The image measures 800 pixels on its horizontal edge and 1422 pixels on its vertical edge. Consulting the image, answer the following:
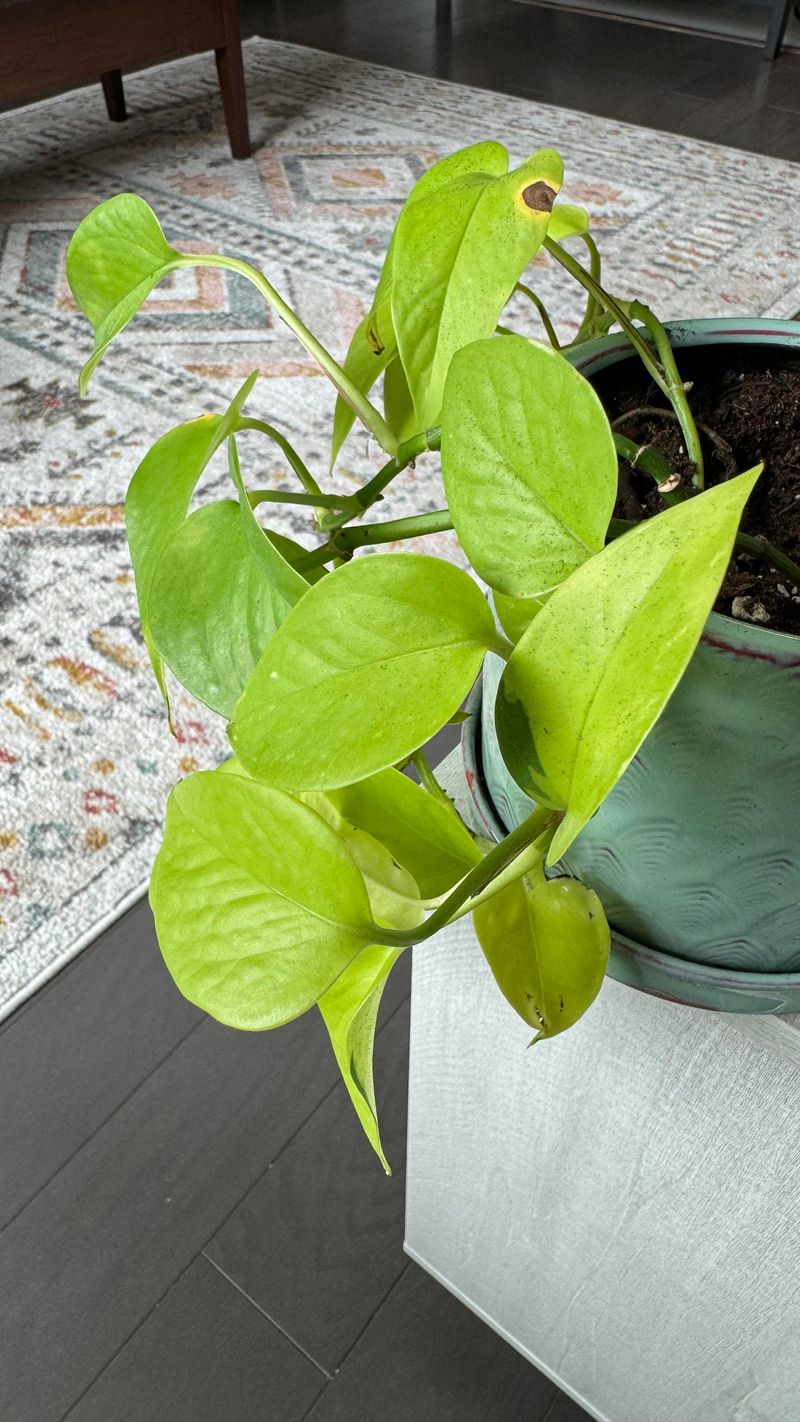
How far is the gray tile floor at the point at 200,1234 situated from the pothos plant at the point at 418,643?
0.59 metres

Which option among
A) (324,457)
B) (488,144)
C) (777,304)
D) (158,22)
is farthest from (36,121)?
(488,144)

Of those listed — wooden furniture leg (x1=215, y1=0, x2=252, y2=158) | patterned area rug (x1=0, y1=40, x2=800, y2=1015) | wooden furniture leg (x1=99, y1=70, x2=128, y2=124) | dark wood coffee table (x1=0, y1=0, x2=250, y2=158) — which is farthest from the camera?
wooden furniture leg (x1=99, y1=70, x2=128, y2=124)

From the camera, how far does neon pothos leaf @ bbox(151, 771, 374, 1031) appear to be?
0.76 ft

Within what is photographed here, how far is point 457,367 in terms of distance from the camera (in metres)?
0.23

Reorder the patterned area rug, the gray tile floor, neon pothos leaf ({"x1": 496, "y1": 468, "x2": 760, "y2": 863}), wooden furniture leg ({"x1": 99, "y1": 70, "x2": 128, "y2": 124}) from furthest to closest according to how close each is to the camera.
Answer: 1. wooden furniture leg ({"x1": 99, "y1": 70, "x2": 128, "y2": 124})
2. the patterned area rug
3. the gray tile floor
4. neon pothos leaf ({"x1": 496, "y1": 468, "x2": 760, "y2": 863})

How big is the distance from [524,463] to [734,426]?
15 centimetres

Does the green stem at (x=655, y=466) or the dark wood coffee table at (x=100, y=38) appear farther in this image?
the dark wood coffee table at (x=100, y=38)

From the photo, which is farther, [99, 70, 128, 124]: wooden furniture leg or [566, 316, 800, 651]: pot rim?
[99, 70, 128, 124]: wooden furniture leg

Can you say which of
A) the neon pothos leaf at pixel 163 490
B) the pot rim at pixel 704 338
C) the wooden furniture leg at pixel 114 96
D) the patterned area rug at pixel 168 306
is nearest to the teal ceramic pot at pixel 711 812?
the pot rim at pixel 704 338

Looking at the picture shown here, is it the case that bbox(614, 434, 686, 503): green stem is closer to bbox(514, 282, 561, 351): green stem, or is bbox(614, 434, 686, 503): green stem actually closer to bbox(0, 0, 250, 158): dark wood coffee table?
bbox(514, 282, 561, 351): green stem

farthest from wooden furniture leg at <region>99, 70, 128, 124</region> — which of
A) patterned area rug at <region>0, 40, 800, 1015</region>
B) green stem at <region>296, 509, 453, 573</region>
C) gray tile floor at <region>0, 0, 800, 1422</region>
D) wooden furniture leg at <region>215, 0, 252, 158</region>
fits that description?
green stem at <region>296, 509, 453, 573</region>

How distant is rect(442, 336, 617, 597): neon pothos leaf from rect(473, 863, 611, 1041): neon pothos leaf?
115mm

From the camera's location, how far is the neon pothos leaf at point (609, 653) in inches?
7.7

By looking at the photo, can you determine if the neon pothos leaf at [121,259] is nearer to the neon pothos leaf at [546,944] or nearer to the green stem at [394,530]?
the green stem at [394,530]
